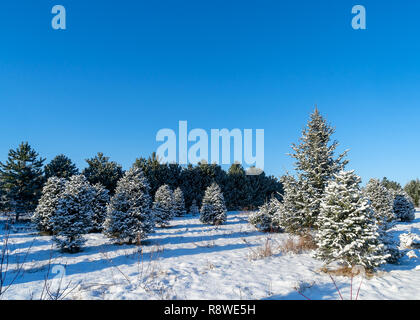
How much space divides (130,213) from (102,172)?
59.0ft

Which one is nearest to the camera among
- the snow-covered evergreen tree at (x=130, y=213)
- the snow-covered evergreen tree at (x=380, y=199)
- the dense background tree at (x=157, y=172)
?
the snow-covered evergreen tree at (x=130, y=213)

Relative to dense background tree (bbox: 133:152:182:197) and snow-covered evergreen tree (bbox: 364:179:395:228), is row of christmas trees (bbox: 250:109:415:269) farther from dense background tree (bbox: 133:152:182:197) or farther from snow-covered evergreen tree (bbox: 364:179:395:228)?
dense background tree (bbox: 133:152:182:197)

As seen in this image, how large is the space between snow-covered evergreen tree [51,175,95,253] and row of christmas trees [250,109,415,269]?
29.1ft

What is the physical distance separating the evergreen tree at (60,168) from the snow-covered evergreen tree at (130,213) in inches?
616

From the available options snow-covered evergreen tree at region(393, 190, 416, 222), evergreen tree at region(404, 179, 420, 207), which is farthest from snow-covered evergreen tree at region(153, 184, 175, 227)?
evergreen tree at region(404, 179, 420, 207)

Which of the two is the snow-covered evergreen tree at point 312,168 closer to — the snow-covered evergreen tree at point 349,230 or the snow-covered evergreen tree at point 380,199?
the snow-covered evergreen tree at point 349,230

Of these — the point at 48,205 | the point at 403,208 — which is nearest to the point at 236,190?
the point at 403,208

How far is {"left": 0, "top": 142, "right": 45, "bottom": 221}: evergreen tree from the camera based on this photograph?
19547 mm

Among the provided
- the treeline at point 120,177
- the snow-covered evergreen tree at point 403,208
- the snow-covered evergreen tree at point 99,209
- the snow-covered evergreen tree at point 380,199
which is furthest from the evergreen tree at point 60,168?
the snow-covered evergreen tree at point 403,208

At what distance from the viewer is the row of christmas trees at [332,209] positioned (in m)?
5.16

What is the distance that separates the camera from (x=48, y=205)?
12.0m

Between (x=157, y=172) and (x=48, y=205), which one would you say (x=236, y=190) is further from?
(x=48, y=205)

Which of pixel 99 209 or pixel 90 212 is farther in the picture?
pixel 99 209
